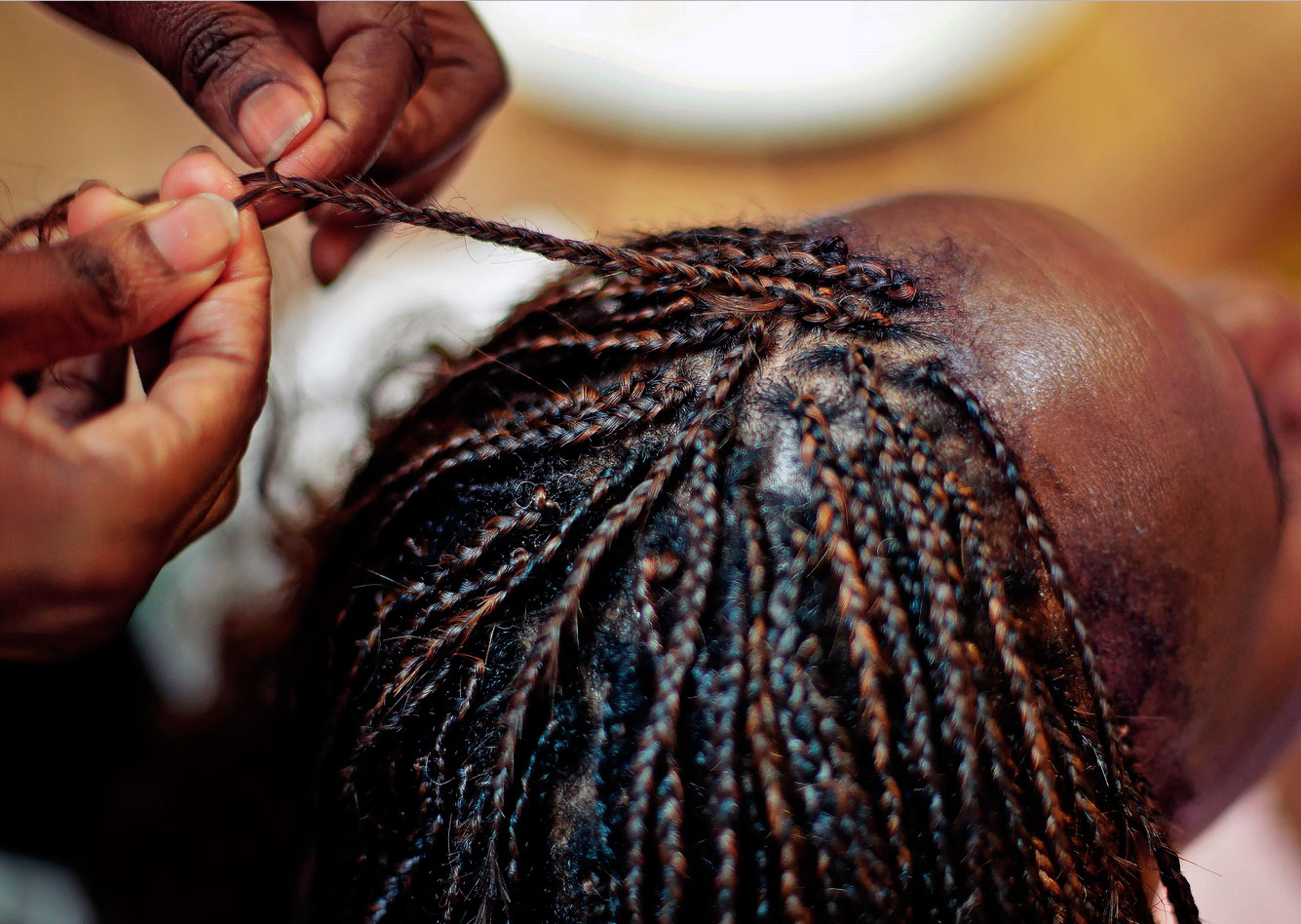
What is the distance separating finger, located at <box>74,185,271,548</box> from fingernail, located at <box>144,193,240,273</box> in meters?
0.02

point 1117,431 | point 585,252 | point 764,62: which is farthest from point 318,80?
point 764,62

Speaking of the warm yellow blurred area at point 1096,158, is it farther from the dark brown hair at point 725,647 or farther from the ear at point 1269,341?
the dark brown hair at point 725,647

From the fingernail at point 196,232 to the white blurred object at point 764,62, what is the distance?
94cm

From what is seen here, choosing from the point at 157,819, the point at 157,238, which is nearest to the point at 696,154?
the point at 157,238

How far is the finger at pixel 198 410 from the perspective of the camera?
0.39m

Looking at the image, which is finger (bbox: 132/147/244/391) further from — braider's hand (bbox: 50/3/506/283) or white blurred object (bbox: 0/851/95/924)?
white blurred object (bbox: 0/851/95/924)

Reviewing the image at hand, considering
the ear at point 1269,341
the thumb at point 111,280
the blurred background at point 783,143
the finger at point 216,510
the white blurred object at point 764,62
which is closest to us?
the thumb at point 111,280

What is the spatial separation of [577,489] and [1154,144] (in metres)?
1.54

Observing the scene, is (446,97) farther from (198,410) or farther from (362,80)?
(198,410)

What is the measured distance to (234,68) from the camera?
0.54 meters

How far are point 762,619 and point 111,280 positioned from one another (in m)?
0.39

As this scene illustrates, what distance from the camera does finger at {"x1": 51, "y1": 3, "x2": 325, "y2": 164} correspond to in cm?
52

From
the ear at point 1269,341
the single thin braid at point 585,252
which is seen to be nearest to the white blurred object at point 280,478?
the single thin braid at point 585,252

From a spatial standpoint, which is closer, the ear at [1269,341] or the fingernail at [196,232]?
the fingernail at [196,232]
